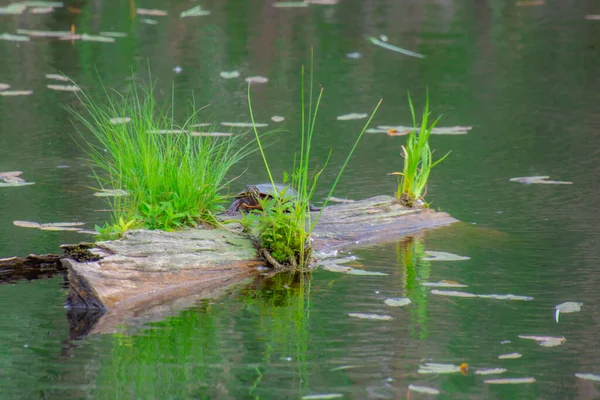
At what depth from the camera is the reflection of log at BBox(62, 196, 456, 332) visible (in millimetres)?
3918

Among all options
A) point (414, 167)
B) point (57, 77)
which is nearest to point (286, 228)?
point (414, 167)

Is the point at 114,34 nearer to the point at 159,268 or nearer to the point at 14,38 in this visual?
the point at 14,38

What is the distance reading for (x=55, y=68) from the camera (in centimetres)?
940

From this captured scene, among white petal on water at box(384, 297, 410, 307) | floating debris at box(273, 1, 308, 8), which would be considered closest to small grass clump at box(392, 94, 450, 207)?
white petal on water at box(384, 297, 410, 307)

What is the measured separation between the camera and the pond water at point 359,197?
3.30m

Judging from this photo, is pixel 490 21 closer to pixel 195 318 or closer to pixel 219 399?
pixel 195 318

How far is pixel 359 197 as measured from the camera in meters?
5.61

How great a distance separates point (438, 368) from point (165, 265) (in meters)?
1.34

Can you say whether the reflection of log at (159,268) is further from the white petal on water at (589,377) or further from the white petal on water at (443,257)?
the white petal on water at (589,377)

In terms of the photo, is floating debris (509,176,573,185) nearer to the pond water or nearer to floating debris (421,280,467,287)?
the pond water

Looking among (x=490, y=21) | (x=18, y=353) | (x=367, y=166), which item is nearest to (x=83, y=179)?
(x=367, y=166)

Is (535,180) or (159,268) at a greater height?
(159,268)

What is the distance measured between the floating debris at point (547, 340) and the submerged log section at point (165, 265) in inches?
52.2

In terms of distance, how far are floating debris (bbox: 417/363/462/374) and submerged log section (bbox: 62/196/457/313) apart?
4.03 feet
